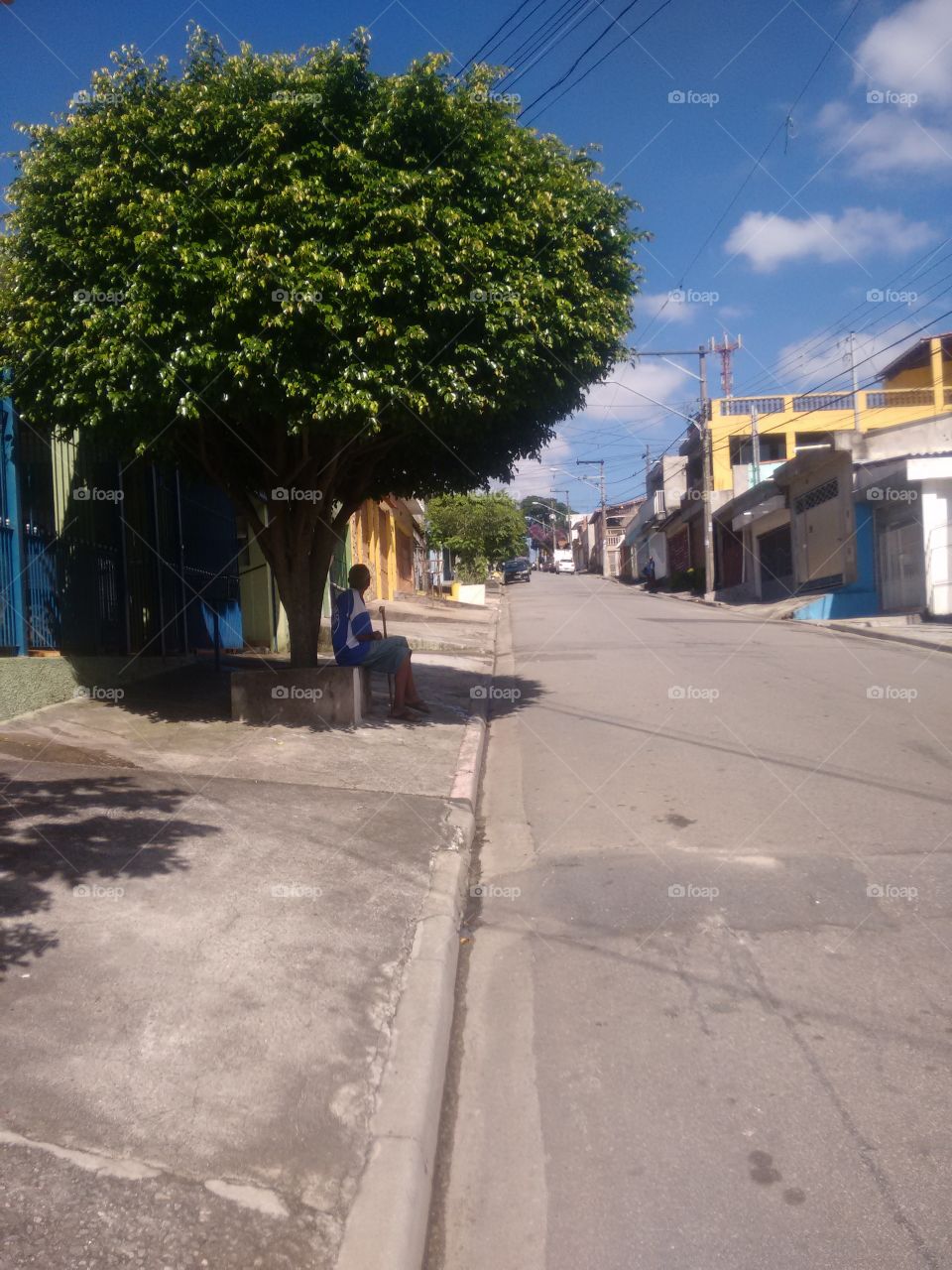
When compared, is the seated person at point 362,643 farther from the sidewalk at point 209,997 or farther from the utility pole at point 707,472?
the utility pole at point 707,472

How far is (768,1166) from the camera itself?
298 cm

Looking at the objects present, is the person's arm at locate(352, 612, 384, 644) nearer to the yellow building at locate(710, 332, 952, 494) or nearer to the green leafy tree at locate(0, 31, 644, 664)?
the green leafy tree at locate(0, 31, 644, 664)

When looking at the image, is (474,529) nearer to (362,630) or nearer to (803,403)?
(803,403)

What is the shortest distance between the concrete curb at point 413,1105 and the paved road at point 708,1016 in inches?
4.7

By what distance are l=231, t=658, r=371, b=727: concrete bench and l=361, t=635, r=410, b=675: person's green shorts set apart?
0.41m

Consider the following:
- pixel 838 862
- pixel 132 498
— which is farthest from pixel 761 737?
pixel 132 498

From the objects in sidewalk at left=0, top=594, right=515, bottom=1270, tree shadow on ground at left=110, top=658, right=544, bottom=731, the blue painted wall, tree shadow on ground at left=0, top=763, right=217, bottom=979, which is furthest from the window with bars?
tree shadow on ground at left=0, top=763, right=217, bottom=979

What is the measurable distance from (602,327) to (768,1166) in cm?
698

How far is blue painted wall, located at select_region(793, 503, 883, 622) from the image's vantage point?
82.1 ft

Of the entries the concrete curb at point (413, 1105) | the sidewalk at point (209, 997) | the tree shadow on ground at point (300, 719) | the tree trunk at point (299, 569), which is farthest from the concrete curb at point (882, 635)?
the concrete curb at point (413, 1105)

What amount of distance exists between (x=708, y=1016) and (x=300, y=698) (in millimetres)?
5964

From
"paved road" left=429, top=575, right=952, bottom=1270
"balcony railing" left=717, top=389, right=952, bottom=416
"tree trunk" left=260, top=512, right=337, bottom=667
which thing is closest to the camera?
"paved road" left=429, top=575, right=952, bottom=1270

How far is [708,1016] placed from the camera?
12.8 ft

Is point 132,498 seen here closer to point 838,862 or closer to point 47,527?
point 47,527
